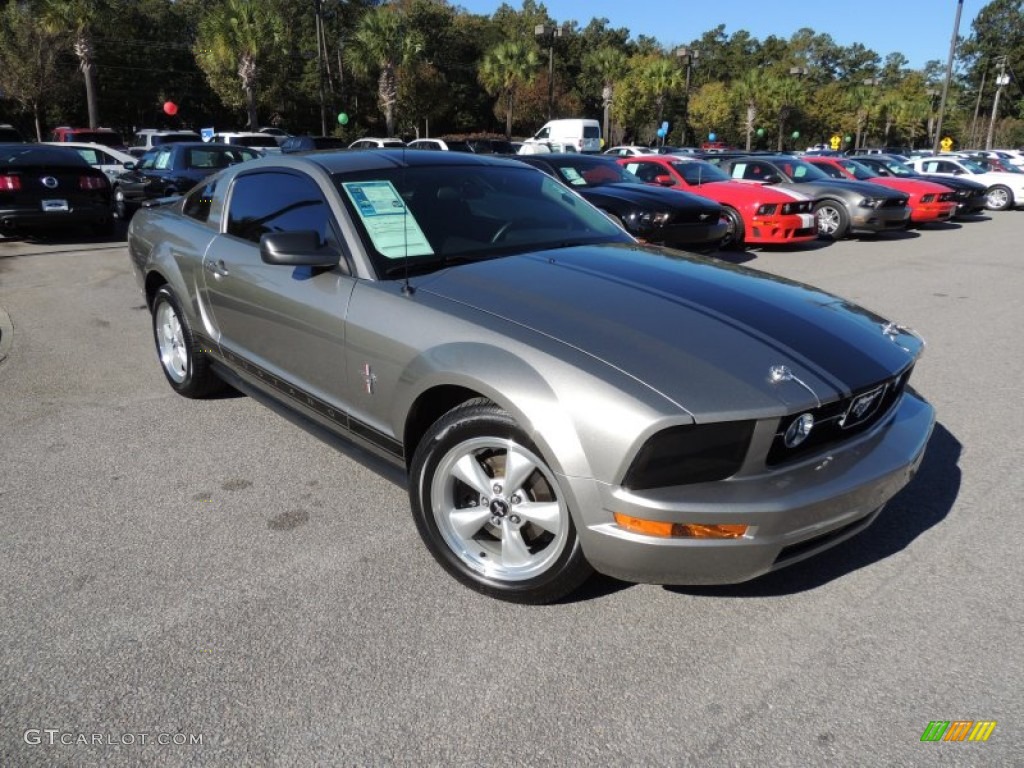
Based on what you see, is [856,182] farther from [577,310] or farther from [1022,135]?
[1022,135]

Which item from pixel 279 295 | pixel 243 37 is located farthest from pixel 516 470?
pixel 243 37

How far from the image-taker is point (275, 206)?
3.68 metres

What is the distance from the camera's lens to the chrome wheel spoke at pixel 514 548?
2.55m

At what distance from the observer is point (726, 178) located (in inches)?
506

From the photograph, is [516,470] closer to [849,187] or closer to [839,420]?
[839,420]

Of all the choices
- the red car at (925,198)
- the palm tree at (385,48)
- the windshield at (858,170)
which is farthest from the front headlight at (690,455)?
the palm tree at (385,48)

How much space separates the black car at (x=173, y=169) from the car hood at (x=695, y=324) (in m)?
10.7

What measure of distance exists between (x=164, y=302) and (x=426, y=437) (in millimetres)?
2887


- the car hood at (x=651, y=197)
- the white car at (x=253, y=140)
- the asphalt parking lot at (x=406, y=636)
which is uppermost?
the white car at (x=253, y=140)

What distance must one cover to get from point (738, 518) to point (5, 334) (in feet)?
21.7

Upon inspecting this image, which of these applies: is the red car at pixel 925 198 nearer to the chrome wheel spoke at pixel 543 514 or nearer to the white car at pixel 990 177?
the white car at pixel 990 177

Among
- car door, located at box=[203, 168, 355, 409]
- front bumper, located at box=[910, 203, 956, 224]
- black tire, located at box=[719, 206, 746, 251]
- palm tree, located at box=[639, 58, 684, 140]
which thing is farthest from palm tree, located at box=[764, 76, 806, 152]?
Answer: car door, located at box=[203, 168, 355, 409]

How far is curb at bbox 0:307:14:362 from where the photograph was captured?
19.2 ft

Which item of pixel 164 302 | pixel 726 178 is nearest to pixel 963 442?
pixel 164 302
